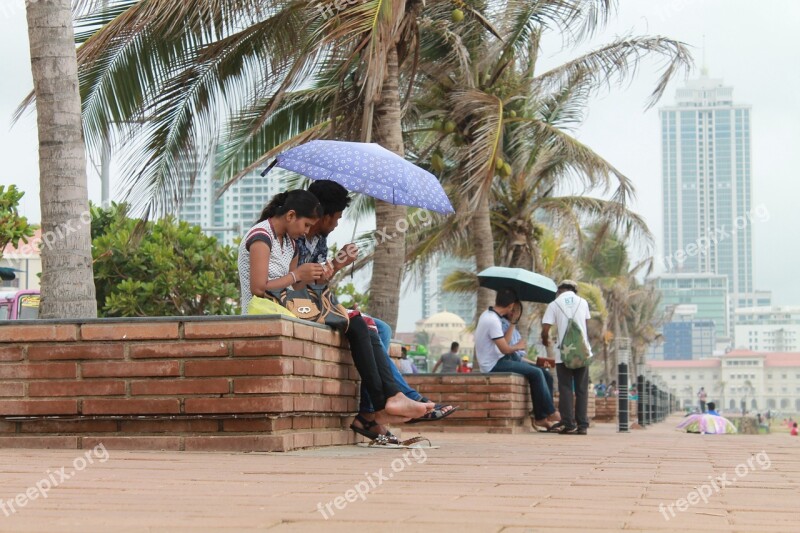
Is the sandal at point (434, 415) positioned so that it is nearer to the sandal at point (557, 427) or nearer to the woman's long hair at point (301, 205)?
the woman's long hair at point (301, 205)

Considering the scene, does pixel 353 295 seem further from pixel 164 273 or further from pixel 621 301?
pixel 621 301

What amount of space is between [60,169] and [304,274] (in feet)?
5.87

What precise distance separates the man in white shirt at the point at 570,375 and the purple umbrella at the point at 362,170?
16.7 ft

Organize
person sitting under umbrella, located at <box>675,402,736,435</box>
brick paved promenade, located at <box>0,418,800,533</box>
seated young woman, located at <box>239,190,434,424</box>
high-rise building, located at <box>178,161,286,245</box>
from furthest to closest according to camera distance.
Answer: high-rise building, located at <box>178,161,286,245</box> → person sitting under umbrella, located at <box>675,402,736,435</box> → seated young woman, located at <box>239,190,434,424</box> → brick paved promenade, located at <box>0,418,800,533</box>

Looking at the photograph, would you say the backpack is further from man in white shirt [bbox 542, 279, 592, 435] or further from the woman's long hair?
the woman's long hair

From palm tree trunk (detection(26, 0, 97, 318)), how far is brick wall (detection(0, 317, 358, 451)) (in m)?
0.88

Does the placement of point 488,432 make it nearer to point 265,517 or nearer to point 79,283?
point 79,283

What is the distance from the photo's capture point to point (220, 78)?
1383 centimetres

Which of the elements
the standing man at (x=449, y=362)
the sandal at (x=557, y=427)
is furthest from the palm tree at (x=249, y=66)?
the standing man at (x=449, y=362)

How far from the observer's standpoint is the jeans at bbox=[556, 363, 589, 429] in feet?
44.6

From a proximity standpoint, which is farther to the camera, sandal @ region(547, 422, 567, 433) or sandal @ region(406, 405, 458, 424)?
sandal @ region(547, 422, 567, 433)

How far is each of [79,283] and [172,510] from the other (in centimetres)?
411

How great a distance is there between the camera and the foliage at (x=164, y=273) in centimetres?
3247

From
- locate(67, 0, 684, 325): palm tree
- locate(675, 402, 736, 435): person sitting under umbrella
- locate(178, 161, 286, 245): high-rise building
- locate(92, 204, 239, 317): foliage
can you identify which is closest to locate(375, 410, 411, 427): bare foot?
locate(178, 161, 286, 245): high-rise building
